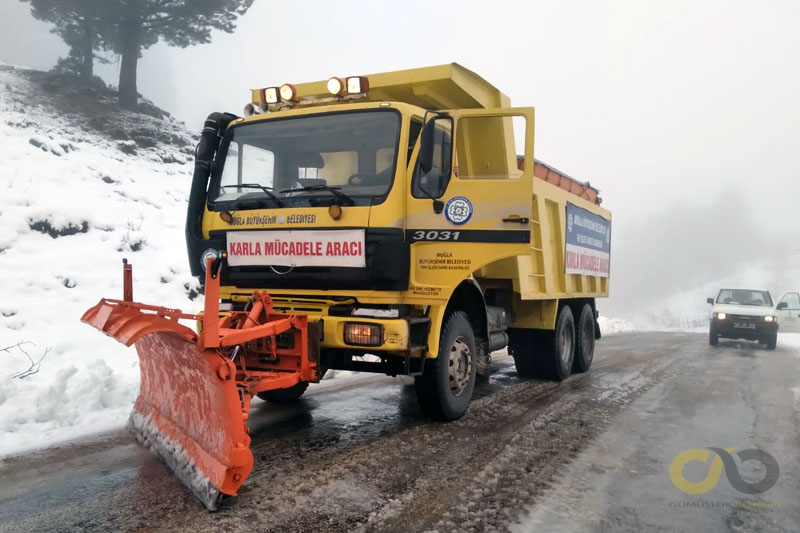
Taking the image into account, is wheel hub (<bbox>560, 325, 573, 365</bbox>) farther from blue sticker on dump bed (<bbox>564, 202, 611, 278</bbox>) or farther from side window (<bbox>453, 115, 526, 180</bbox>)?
side window (<bbox>453, 115, 526, 180</bbox>)

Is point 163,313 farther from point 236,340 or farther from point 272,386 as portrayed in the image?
point 272,386

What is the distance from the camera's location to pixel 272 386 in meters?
3.87

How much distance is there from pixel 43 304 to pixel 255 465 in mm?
6524

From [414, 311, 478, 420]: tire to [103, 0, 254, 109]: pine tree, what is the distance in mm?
26357

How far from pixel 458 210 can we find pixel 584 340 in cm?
503

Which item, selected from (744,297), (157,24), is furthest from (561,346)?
(157,24)

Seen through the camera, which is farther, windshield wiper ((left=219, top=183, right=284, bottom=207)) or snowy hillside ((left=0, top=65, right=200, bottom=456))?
snowy hillside ((left=0, top=65, right=200, bottom=456))

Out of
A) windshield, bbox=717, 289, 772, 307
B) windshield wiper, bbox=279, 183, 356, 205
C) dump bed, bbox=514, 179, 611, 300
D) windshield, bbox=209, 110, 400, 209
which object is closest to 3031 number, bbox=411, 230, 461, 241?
windshield, bbox=209, 110, 400, 209

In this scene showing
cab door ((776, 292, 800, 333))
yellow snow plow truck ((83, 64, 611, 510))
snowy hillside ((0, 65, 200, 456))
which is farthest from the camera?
cab door ((776, 292, 800, 333))

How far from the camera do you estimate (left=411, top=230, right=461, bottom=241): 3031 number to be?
15.6ft

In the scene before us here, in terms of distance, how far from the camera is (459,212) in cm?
484

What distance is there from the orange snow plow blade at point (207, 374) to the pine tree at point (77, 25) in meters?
27.6

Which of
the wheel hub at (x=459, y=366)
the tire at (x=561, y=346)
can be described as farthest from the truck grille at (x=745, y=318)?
the wheel hub at (x=459, y=366)

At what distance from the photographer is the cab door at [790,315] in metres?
19.0
